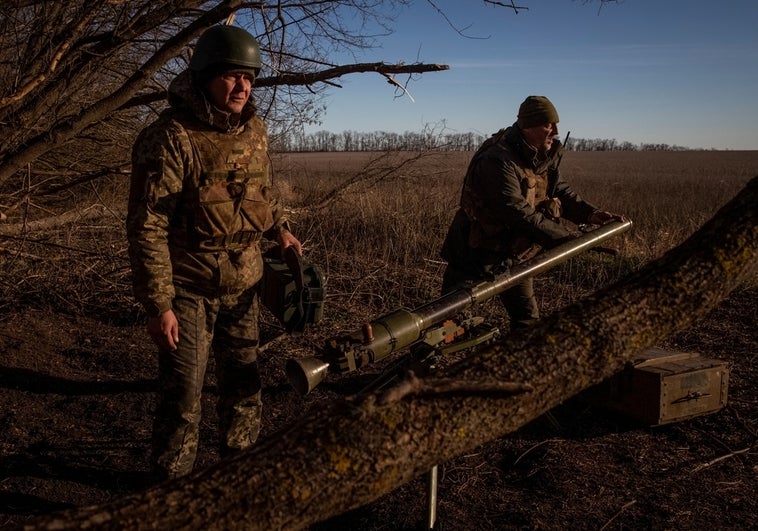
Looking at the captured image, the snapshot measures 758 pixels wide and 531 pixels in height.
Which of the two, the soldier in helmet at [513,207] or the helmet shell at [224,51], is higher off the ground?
the helmet shell at [224,51]

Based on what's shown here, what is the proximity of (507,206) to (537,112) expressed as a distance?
72 cm

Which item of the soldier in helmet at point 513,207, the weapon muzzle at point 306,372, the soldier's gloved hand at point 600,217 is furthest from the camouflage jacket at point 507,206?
the weapon muzzle at point 306,372

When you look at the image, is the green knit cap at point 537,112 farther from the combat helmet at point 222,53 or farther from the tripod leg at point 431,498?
the tripod leg at point 431,498

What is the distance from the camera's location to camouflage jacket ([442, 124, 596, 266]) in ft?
13.9

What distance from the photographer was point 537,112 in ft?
14.3

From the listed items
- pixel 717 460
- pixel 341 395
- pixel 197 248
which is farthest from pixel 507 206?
pixel 197 248

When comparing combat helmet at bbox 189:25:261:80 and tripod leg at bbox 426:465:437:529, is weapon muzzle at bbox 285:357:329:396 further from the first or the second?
combat helmet at bbox 189:25:261:80

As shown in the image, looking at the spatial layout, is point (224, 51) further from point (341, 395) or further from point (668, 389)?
point (668, 389)

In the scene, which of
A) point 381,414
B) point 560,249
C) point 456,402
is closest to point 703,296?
point 456,402

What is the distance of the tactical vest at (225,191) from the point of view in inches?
116

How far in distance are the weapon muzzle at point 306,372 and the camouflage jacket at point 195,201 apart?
0.70m

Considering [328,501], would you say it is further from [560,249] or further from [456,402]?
[560,249]

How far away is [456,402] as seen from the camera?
5.88 ft

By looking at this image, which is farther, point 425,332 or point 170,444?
point 425,332
